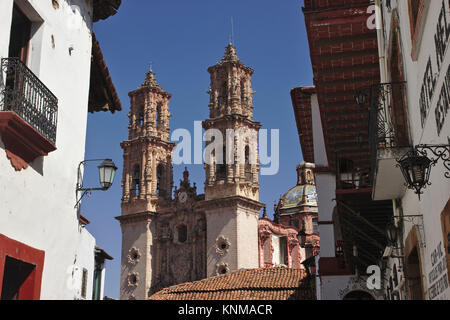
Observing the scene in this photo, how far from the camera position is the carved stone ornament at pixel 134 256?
50.5 metres

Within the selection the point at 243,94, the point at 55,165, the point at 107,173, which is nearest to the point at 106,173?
the point at 107,173

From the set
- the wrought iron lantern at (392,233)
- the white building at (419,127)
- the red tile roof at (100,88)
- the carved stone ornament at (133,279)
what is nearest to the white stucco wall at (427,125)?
the white building at (419,127)

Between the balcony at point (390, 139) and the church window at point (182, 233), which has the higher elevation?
the church window at point (182, 233)

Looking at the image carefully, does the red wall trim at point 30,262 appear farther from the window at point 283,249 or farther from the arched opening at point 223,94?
the window at point 283,249

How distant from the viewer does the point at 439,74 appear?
234 inches

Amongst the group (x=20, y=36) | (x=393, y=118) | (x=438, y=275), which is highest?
(x=20, y=36)

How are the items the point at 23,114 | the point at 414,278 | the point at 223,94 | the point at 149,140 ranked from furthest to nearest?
the point at 149,140 < the point at 223,94 < the point at 414,278 < the point at 23,114

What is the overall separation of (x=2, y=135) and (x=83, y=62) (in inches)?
129

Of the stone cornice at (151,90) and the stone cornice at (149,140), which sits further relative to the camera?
the stone cornice at (151,90)

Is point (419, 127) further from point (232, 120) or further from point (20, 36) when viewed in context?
point (232, 120)

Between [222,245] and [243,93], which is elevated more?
[243,93]

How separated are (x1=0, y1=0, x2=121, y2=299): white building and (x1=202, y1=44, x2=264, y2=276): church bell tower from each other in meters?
36.0

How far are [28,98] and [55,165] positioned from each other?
132cm

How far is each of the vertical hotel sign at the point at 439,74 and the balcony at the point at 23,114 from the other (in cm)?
439
